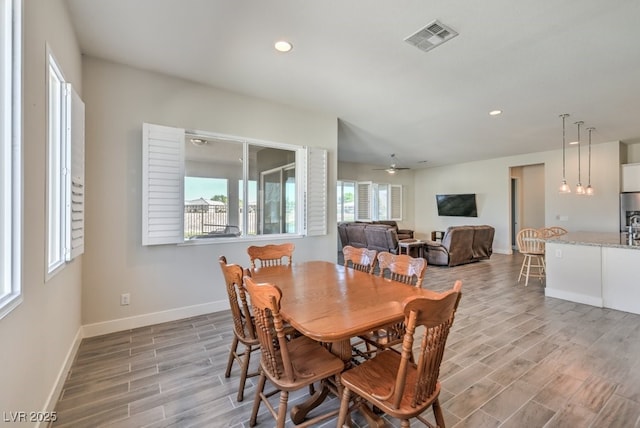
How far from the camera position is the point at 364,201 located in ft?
31.9

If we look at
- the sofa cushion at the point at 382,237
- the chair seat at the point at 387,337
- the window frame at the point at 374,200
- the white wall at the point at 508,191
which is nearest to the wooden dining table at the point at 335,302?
the chair seat at the point at 387,337

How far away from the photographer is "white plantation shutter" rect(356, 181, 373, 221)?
960 centimetres

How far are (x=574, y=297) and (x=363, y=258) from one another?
3617 mm

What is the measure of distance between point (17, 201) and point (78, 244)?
1.31 metres

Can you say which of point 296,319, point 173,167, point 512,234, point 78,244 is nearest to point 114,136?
point 173,167

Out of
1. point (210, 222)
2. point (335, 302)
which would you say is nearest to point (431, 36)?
point (335, 302)

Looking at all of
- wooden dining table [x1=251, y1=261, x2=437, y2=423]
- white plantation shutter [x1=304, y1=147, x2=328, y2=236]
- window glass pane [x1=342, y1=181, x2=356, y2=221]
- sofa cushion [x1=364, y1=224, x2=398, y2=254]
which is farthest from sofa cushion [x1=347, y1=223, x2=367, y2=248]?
wooden dining table [x1=251, y1=261, x2=437, y2=423]

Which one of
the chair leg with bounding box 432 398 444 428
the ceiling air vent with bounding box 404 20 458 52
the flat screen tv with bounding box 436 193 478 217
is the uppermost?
the ceiling air vent with bounding box 404 20 458 52

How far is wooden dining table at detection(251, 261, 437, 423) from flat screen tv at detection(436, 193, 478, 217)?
7874 mm

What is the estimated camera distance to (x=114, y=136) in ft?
10.0

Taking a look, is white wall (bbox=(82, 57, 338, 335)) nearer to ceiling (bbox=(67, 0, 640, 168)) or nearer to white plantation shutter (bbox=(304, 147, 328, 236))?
ceiling (bbox=(67, 0, 640, 168))

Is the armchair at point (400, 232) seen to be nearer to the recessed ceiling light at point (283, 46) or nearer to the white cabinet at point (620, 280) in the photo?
the white cabinet at point (620, 280)

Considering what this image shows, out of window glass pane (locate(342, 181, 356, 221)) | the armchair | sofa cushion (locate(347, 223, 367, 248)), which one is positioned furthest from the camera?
window glass pane (locate(342, 181, 356, 221))

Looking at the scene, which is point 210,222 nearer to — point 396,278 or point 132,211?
point 132,211
